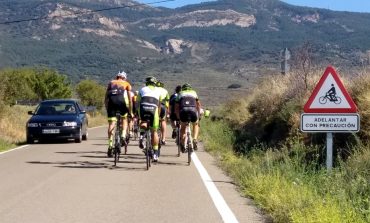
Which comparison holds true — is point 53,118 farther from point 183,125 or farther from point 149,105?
point 149,105

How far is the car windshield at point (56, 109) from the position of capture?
74.0 ft

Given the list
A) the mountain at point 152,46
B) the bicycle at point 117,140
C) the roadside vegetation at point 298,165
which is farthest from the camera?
the mountain at point 152,46

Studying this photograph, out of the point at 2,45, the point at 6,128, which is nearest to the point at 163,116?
the point at 6,128

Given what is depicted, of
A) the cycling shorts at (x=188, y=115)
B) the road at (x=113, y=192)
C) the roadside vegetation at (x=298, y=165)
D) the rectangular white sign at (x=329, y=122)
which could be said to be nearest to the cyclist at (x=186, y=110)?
the cycling shorts at (x=188, y=115)

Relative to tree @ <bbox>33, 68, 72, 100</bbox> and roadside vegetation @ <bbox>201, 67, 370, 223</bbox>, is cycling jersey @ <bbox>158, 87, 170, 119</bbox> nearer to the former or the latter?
roadside vegetation @ <bbox>201, 67, 370, 223</bbox>

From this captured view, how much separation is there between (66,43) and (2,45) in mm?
17630

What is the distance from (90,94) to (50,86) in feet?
16.7

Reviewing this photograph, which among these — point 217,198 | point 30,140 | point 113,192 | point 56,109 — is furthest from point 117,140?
point 56,109

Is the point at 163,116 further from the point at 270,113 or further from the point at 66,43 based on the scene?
the point at 66,43

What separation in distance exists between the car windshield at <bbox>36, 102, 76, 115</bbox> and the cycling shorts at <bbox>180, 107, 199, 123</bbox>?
7790 mm

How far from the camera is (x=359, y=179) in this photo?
9250 mm

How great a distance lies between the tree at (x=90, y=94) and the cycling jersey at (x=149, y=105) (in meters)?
55.7

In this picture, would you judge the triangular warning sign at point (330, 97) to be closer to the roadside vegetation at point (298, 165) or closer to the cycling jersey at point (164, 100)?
the roadside vegetation at point (298, 165)

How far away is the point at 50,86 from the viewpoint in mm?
66125
